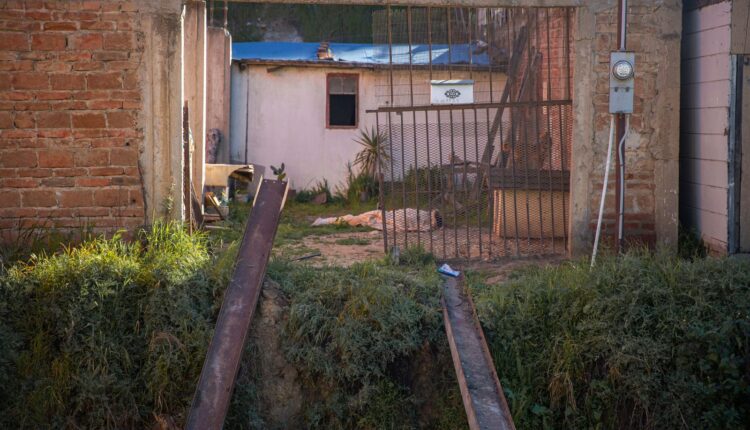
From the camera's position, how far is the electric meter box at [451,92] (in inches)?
331

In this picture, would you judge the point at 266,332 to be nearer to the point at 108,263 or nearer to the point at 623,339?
the point at 108,263

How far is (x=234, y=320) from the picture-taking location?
6.27 meters

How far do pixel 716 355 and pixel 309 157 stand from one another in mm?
9938

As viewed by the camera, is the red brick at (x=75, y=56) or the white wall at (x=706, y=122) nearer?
the red brick at (x=75, y=56)

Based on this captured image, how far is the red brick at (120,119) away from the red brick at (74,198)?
2.02 feet

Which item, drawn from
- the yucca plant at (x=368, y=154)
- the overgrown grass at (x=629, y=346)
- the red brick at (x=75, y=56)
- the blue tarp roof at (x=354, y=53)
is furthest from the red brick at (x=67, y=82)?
the yucca plant at (x=368, y=154)

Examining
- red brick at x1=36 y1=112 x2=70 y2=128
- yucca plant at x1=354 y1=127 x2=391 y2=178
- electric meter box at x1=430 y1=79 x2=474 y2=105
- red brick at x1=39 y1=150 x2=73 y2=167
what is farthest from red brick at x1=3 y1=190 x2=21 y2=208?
yucca plant at x1=354 y1=127 x2=391 y2=178

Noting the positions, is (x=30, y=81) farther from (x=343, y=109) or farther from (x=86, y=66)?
(x=343, y=109)

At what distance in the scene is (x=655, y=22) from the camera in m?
7.91

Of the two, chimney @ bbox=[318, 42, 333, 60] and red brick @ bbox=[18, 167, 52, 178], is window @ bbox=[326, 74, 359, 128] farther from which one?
red brick @ bbox=[18, 167, 52, 178]

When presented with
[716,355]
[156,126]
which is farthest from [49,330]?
[716,355]

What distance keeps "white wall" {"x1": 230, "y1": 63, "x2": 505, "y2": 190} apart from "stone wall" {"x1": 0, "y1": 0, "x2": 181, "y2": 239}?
7.39 m

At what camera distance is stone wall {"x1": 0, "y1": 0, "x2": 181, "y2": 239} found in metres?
7.29

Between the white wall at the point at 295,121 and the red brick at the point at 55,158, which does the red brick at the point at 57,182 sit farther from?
the white wall at the point at 295,121
